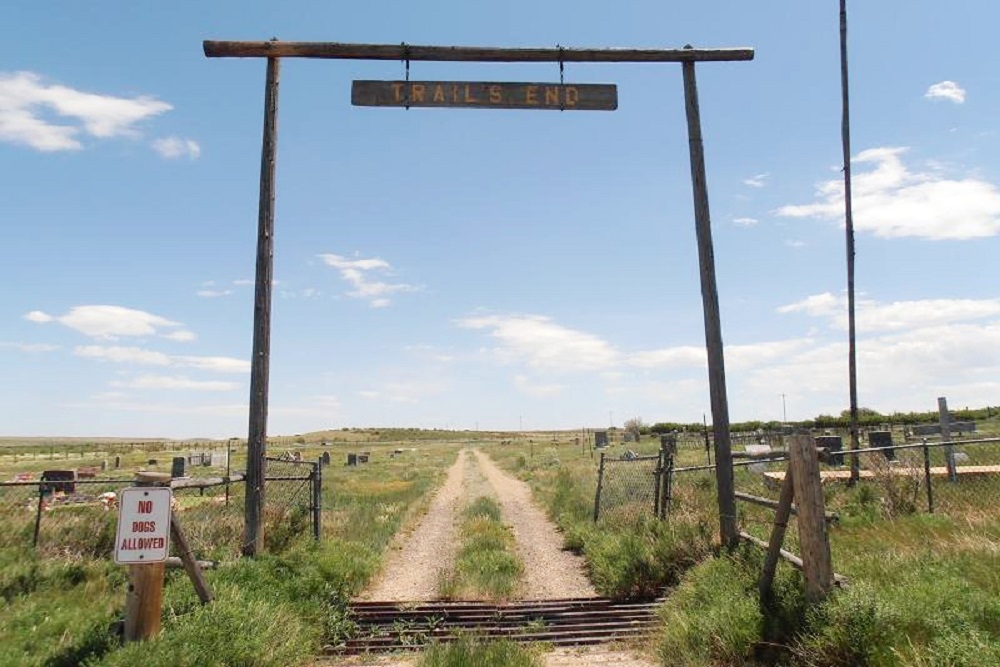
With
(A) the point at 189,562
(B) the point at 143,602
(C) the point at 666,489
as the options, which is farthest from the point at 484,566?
(B) the point at 143,602

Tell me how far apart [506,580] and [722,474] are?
135 inches

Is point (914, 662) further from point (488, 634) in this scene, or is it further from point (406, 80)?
point (406, 80)

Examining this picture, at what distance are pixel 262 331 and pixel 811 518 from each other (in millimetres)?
6779

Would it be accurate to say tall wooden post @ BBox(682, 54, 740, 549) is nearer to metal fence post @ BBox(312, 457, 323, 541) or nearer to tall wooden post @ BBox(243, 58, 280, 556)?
tall wooden post @ BBox(243, 58, 280, 556)

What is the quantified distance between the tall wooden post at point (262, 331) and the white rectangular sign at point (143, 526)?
3.03m

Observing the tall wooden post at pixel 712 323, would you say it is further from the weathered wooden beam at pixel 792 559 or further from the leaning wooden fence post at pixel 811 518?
the leaning wooden fence post at pixel 811 518

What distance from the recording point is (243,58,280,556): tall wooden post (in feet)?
Result: 27.9

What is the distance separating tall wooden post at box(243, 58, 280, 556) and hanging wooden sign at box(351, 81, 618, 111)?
1171mm

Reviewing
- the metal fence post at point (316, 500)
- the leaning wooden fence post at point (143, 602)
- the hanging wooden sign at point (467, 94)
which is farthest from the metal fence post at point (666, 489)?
the leaning wooden fence post at point (143, 602)

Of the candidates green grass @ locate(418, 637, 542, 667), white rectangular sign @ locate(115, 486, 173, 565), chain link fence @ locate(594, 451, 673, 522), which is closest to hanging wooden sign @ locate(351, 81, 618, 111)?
white rectangular sign @ locate(115, 486, 173, 565)

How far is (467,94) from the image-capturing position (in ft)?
30.8

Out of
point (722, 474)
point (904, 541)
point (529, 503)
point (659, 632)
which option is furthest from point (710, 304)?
point (529, 503)

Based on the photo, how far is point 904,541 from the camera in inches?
308

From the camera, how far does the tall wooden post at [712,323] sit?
8852 mm
